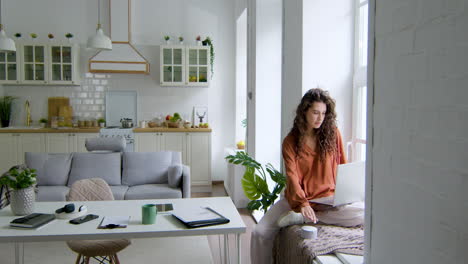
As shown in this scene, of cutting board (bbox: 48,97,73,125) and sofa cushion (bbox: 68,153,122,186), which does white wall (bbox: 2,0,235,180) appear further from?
sofa cushion (bbox: 68,153,122,186)

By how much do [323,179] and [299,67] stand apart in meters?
1.02

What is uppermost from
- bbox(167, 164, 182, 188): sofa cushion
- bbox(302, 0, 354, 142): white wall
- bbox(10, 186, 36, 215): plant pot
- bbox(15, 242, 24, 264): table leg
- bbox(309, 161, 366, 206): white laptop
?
bbox(302, 0, 354, 142): white wall

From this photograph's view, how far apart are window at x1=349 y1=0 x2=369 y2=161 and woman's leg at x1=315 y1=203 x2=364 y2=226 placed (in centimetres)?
71

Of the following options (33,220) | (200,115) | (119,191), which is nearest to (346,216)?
(33,220)

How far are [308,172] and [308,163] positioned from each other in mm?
62

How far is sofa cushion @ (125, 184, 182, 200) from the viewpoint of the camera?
4204 mm

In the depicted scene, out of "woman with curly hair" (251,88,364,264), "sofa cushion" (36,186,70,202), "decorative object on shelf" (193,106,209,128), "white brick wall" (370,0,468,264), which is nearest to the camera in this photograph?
"white brick wall" (370,0,468,264)

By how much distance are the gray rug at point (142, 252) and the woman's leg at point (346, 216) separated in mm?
1389

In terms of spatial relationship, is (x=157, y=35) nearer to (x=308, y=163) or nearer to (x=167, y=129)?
(x=167, y=129)

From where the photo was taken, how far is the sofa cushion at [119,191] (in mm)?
4175

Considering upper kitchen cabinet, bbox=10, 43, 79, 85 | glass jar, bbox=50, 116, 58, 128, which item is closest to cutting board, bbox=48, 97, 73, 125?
glass jar, bbox=50, 116, 58, 128

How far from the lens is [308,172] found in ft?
8.79

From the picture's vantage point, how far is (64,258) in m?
3.45

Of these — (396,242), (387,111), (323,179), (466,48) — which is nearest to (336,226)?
(323,179)
